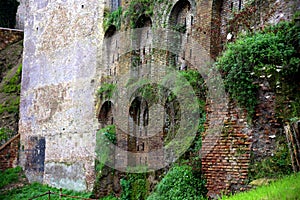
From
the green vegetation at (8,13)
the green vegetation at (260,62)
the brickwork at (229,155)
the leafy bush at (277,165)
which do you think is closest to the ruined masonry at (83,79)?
the brickwork at (229,155)

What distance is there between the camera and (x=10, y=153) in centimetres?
2206

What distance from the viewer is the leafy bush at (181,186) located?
391 inches

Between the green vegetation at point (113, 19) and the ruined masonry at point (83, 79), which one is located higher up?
the green vegetation at point (113, 19)

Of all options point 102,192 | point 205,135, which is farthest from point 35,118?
point 205,135

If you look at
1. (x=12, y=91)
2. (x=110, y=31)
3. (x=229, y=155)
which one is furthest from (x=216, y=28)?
(x=12, y=91)

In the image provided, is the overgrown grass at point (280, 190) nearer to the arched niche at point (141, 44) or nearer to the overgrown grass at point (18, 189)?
the arched niche at point (141, 44)

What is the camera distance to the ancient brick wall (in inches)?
854

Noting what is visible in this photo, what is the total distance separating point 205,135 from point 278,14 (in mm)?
3044

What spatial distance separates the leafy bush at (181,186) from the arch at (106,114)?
6.24 metres

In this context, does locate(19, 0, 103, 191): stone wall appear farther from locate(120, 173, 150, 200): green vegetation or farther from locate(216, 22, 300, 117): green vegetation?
locate(216, 22, 300, 117): green vegetation

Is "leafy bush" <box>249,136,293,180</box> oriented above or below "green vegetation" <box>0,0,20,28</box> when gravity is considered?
below

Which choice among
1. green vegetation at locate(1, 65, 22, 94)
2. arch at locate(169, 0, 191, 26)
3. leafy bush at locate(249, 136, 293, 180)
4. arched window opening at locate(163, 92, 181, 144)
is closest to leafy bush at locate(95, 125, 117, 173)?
arched window opening at locate(163, 92, 181, 144)

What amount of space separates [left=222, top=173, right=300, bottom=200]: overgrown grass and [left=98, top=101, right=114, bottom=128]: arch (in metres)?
9.71

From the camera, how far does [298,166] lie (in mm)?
7625
